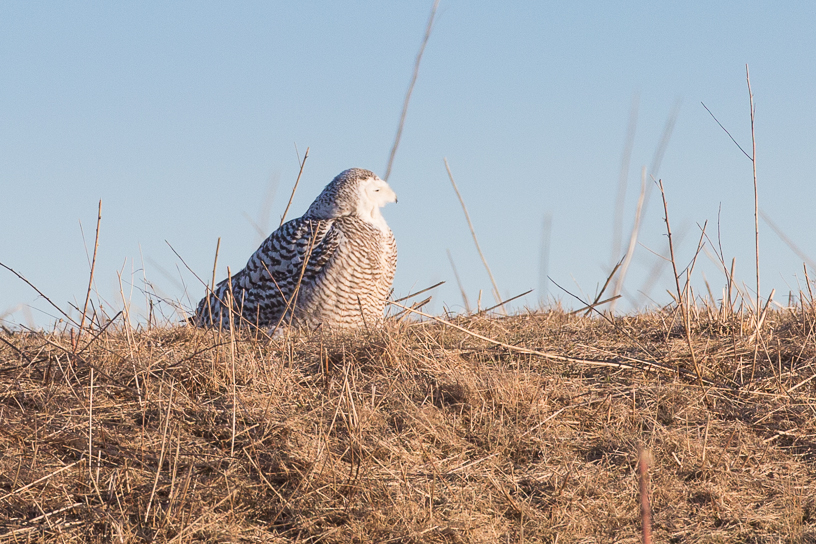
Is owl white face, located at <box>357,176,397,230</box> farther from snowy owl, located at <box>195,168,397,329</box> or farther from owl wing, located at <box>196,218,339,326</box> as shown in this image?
owl wing, located at <box>196,218,339,326</box>

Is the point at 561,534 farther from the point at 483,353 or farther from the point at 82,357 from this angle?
the point at 82,357

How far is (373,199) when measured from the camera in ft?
19.8

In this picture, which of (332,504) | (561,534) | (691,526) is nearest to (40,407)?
(332,504)

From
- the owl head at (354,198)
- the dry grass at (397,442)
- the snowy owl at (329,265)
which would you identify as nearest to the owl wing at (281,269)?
the snowy owl at (329,265)

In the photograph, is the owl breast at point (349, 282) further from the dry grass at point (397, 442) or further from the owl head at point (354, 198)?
the dry grass at point (397, 442)

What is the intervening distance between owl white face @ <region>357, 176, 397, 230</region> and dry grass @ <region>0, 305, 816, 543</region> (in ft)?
5.98

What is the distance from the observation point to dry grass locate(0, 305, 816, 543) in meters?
2.95

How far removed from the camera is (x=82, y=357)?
3.87 m

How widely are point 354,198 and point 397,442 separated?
2959 millimetres

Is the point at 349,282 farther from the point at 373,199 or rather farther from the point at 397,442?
the point at 397,442

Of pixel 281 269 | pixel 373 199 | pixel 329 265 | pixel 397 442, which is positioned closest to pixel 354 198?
pixel 373 199

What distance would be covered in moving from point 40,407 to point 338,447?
1.38m

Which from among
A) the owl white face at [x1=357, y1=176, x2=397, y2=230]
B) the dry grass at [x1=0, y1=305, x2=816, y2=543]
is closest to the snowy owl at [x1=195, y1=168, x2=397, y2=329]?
the owl white face at [x1=357, y1=176, x2=397, y2=230]

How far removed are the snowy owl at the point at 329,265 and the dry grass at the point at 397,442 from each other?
4.27ft
